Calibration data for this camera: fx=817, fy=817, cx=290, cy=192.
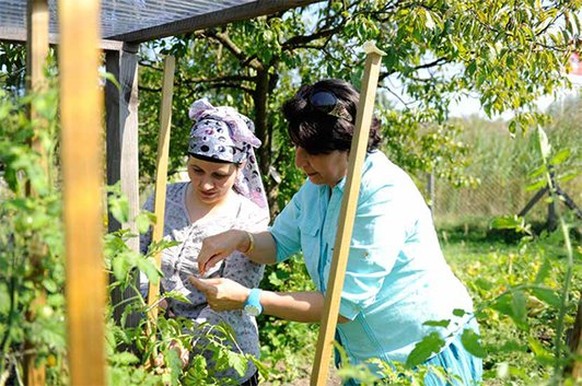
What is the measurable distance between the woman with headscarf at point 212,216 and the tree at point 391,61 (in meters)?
0.87

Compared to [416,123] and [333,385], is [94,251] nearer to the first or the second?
[333,385]

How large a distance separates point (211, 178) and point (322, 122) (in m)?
0.65

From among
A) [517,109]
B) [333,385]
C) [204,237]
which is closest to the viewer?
[204,237]

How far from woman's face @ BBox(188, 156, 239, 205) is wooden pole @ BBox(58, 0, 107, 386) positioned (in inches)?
72.6

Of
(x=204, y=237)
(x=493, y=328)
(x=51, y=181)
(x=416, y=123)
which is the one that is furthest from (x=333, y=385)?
(x=51, y=181)

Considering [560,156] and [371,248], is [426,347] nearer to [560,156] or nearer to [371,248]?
[560,156]

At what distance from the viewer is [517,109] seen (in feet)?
13.7

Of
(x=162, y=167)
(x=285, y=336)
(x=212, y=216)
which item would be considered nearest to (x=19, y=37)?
(x=162, y=167)

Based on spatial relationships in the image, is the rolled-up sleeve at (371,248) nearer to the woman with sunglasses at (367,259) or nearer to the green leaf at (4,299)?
the woman with sunglasses at (367,259)

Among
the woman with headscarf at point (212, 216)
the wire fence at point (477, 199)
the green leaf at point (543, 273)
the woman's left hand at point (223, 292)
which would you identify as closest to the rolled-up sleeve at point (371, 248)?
the woman's left hand at point (223, 292)

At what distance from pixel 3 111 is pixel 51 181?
16cm

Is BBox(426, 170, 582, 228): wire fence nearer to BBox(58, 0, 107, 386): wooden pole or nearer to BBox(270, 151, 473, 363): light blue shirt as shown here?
BBox(270, 151, 473, 363): light blue shirt

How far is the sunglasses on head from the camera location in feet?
7.44

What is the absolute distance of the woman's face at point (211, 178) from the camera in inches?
108
